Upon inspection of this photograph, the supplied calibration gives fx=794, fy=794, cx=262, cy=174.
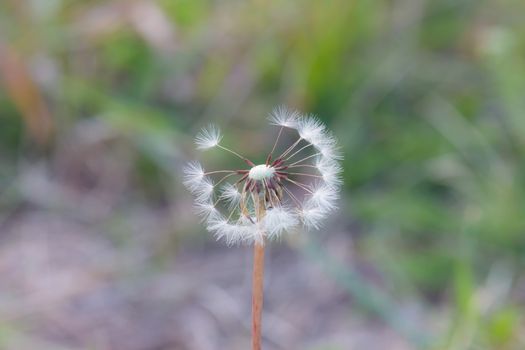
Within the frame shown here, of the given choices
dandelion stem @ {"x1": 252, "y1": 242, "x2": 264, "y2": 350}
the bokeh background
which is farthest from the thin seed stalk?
the bokeh background

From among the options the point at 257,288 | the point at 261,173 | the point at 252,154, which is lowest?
the point at 257,288

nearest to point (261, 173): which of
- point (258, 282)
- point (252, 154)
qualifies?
point (258, 282)

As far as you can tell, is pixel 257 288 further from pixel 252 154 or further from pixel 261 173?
pixel 252 154

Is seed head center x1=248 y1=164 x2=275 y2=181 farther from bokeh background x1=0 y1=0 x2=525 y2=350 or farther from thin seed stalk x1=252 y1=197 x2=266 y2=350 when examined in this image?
bokeh background x1=0 y1=0 x2=525 y2=350

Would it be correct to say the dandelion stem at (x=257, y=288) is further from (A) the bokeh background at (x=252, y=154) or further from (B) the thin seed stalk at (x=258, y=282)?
(A) the bokeh background at (x=252, y=154)

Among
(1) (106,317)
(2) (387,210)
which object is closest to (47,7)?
(1) (106,317)

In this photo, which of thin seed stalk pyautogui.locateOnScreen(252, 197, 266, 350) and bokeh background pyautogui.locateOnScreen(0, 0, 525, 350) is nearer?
thin seed stalk pyautogui.locateOnScreen(252, 197, 266, 350)
